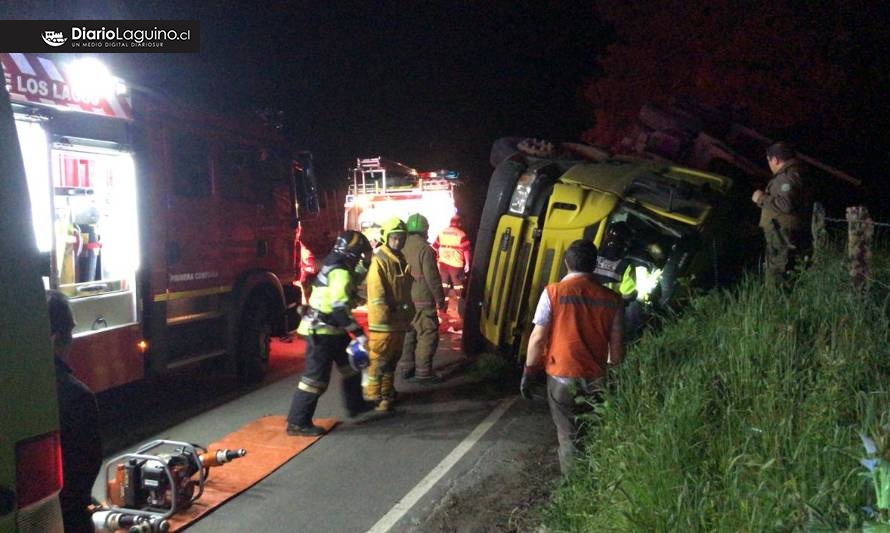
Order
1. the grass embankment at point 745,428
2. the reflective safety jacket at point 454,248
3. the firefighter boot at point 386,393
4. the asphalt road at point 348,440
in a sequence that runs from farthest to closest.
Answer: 1. the reflective safety jacket at point 454,248
2. the firefighter boot at point 386,393
3. the asphalt road at point 348,440
4. the grass embankment at point 745,428

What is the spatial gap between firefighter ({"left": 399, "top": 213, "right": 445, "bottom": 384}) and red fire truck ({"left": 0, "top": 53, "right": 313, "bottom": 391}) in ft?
5.12

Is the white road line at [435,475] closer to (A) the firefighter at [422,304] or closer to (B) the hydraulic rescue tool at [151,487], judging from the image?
(B) the hydraulic rescue tool at [151,487]

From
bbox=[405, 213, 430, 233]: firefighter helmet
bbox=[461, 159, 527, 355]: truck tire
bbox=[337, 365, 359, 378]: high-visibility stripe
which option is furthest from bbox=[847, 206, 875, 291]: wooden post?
bbox=[405, 213, 430, 233]: firefighter helmet

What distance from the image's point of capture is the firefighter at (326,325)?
5.98 metres

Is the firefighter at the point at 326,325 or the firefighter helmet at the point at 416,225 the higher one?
the firefighter helmet at the point at 416,225

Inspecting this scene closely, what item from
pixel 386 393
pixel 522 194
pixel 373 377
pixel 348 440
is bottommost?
pixel 348 440

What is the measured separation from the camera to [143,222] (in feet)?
21.1

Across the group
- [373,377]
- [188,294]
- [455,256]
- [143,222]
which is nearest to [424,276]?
[373,377]

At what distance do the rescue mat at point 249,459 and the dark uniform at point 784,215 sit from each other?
13.7ft

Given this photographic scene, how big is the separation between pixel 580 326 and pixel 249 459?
2.74 m

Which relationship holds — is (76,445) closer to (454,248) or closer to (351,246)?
(351,246)

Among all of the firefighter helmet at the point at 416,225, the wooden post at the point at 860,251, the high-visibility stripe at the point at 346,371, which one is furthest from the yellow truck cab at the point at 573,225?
the high-visibility stripe at the point at 346,371

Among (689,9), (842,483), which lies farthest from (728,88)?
(842,483)

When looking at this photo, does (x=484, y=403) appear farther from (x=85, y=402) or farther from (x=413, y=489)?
(x=85, y=402)
